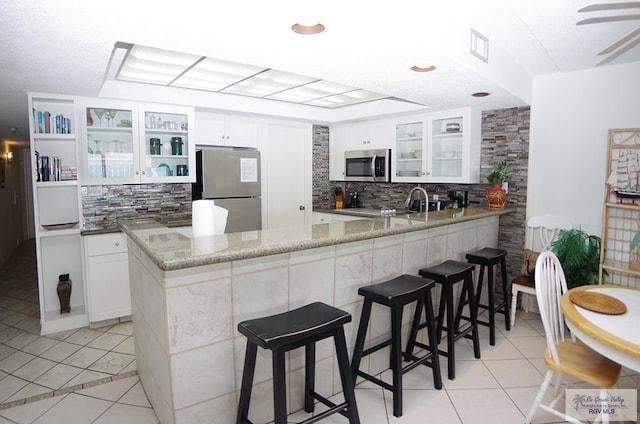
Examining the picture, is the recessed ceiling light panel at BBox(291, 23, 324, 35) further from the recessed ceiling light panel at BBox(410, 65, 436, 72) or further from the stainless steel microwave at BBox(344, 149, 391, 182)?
the stainless steel microwave at BBox(344, 149, 391, 182)

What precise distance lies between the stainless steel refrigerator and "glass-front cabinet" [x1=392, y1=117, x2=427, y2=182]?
170 cm

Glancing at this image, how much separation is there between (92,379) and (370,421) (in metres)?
1.88

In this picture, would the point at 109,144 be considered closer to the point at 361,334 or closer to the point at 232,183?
the point at 232,183

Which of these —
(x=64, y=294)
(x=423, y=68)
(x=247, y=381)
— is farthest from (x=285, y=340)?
(x=64, y=294)

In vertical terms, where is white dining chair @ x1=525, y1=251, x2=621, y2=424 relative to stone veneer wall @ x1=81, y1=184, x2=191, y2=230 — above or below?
below

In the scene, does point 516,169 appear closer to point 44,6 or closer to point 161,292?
point 161,292

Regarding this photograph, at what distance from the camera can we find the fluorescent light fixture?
298 centimetres

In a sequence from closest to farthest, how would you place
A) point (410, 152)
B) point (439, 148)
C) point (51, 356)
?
point (51, 356) < point (439, 148) < point (410, 152)

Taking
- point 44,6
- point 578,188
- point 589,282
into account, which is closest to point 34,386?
point 44,6

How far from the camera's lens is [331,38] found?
6.54 feet

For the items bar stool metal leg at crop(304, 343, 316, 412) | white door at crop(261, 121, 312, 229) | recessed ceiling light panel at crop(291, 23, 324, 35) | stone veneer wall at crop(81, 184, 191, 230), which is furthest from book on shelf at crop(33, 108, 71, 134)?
bar stool metal leg at crop(304, 343, 316, 412)

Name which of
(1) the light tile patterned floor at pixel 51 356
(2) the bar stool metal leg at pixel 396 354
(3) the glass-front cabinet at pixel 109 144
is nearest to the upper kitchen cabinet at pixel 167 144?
(3) the glass-front cabinet at pixel 109 144

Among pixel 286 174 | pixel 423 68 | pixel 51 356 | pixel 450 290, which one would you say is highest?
pixel 423 68

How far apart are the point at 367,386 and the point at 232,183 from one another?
267 cm
